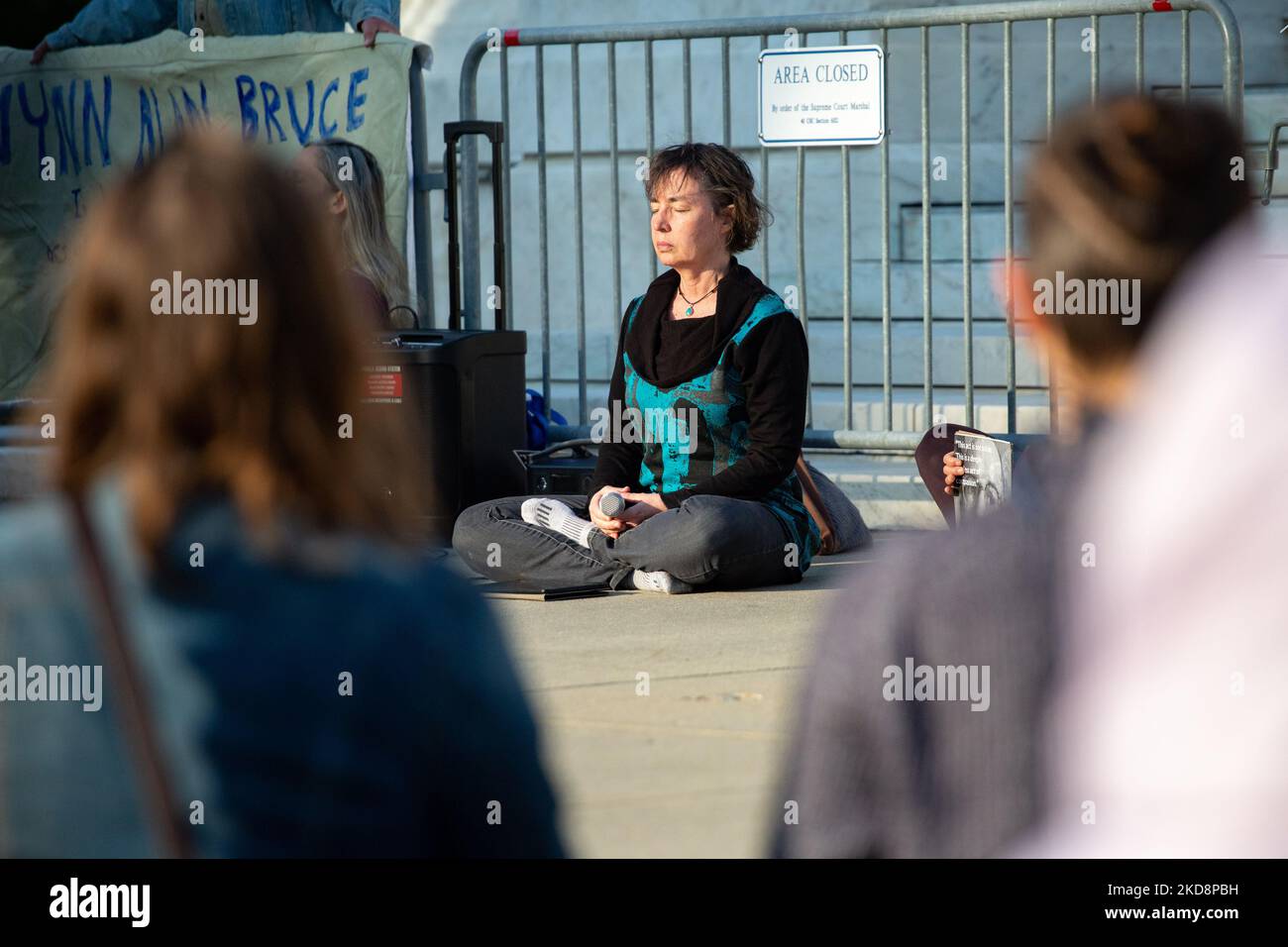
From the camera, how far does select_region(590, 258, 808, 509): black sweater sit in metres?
5.50

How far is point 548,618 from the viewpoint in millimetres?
5195

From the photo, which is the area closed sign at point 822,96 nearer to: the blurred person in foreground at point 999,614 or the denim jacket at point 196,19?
the denim jacket at point 196,19

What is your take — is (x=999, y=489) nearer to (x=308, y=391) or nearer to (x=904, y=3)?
(x=308, y=391)

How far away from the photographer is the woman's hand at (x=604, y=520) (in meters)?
5.61

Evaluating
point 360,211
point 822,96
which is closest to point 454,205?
point 360,211

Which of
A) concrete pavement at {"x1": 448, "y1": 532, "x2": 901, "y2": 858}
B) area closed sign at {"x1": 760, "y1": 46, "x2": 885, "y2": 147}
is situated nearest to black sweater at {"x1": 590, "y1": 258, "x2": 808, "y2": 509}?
concrete pavement at {"x1": 448, "y1": 532, "x2": 901, "y2": 858}

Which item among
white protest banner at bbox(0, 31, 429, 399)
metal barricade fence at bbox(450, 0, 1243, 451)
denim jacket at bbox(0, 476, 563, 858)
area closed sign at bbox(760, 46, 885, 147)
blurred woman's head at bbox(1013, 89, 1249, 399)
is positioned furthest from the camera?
white protest banner at bbox(0, 31, 429, 399)

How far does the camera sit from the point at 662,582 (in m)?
5.56

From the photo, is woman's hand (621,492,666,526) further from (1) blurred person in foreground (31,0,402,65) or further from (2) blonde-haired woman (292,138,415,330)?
(1) blurred person in foreground (31,0,402,65)

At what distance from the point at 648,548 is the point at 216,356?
4048 mm

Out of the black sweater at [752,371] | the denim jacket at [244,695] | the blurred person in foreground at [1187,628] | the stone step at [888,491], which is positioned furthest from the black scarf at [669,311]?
the denim jacket at [244,695]

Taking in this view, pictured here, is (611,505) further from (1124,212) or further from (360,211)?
(1124,212)

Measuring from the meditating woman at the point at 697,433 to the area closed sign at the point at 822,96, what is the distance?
2.74 ft

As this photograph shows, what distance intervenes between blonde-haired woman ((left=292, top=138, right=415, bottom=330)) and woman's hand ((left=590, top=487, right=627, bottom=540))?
109 centimetres
